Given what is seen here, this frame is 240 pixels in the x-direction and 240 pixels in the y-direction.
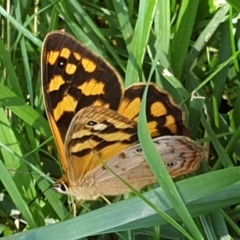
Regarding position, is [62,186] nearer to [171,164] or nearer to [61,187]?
[61,187]

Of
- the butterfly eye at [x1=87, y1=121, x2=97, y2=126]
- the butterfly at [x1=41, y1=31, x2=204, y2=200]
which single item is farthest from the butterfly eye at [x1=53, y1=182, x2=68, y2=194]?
the butterfly eye at [x1=87, y1=121, x2=97, y2=126]

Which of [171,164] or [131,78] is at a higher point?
[131,78]

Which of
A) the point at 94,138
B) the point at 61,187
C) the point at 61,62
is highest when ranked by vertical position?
the point at 61,62

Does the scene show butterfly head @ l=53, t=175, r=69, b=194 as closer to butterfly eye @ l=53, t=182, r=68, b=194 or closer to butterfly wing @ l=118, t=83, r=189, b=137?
butterfly eye @ l=53, t=182, r=68, b=194

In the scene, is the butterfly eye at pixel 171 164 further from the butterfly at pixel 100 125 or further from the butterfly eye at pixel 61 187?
the butterfly eye at pixel 61 187

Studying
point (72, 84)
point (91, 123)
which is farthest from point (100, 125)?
point (72, 84)

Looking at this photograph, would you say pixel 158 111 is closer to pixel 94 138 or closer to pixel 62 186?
pixel 94 138

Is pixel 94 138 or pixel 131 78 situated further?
pixel 131 78

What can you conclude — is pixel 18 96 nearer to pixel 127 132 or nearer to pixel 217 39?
pixel 127 132
